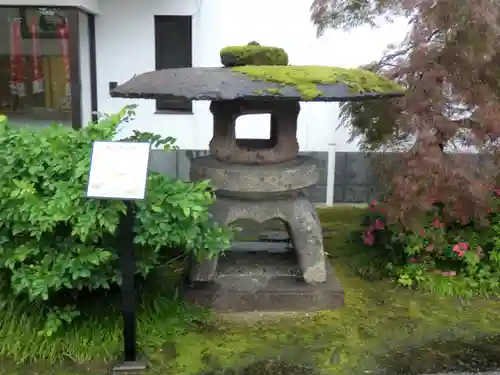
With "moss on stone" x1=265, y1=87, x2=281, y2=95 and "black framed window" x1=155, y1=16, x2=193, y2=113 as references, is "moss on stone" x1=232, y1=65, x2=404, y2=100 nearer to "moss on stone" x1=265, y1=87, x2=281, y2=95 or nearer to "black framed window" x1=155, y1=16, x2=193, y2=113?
"moss on stone" x1=265, y1=87, x2=281, y2=95

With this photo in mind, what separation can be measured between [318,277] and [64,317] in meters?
1.92

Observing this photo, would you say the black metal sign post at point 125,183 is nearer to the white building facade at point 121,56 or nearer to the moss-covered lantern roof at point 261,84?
the moss-covered lantern roof at point 261,84

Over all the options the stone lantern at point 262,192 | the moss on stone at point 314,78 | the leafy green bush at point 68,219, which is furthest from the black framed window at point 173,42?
the leafy green bush at point 68,219

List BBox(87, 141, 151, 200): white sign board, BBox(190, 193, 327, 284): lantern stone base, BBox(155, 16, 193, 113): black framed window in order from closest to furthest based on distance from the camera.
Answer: BBox(87, 141, 151, 200): white sign board → BBox(190, 193, 327, 284): lantern stone base → BBox(155, 16, 193, 113): black framed window

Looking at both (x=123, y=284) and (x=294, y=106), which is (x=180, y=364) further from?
(x=294, y=106)

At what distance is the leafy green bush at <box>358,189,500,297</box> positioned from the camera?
444 cm

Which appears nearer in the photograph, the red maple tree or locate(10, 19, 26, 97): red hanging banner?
the red maple tree

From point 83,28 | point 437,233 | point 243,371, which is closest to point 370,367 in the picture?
point 243,371

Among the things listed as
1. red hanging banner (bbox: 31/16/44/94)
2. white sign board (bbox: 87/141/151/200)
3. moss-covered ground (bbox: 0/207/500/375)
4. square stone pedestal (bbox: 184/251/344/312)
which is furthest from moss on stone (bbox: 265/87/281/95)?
red hanging banner (bbox: 31/16/44/94)

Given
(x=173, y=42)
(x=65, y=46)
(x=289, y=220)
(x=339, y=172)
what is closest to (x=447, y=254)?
(x=289, y=220)

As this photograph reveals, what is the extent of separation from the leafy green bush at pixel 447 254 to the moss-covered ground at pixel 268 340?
26 centimetres

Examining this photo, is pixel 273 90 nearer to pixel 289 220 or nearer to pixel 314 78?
pixel 314 78

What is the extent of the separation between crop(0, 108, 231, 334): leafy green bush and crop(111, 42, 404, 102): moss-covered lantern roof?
1.40 ft

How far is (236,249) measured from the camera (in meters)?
4.89
